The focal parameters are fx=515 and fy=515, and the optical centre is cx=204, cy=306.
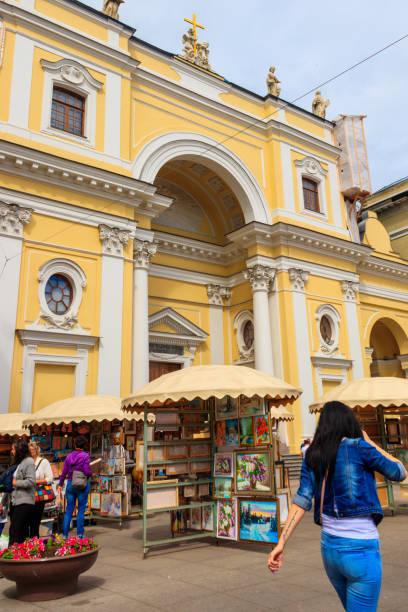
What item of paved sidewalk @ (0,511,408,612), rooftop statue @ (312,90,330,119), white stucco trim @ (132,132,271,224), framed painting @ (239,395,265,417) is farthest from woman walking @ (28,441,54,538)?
rooftop statue @ (312,90,330,119)

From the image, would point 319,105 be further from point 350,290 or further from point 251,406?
point 251,406

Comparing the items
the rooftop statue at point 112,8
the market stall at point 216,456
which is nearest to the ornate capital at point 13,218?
the market stall at point 216,456

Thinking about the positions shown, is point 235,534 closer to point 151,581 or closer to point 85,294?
point 151,581

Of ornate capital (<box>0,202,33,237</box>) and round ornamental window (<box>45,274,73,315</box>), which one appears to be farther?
round ornamental window (<box>45,274,73,315</box>)

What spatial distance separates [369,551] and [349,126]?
24.3 metres

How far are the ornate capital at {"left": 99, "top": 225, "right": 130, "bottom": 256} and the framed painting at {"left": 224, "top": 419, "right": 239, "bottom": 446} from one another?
8.53m

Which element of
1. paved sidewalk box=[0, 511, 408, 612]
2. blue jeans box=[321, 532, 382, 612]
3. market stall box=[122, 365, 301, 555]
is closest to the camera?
blue jeans box=[321, 532, 382, 612]

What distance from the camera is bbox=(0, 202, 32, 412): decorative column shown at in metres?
13.1

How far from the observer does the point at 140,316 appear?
16.4m

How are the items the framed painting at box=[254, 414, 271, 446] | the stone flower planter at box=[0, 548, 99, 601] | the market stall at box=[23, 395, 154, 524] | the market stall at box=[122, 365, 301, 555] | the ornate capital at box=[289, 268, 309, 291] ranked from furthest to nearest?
1. the ornate capital at box=[289, 268, 309, 291]
2. the market stall at box=[23, 395, 154, 524]
3. the framed painting at box=[254, 414, 271, 446]
4. the market stall at box=[122, 365, 301, 555]
5. the stone flower planter at box=[0, 548, 99, 601]

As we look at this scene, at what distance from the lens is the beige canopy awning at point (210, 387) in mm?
7566

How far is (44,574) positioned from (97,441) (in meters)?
6.72

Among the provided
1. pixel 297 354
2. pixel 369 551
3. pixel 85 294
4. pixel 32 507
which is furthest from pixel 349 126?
pixel 369 551

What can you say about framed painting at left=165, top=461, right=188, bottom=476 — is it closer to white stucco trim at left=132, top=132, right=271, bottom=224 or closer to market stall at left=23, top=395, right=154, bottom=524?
market stall at left=23, top=395, right=154, bottom=524
